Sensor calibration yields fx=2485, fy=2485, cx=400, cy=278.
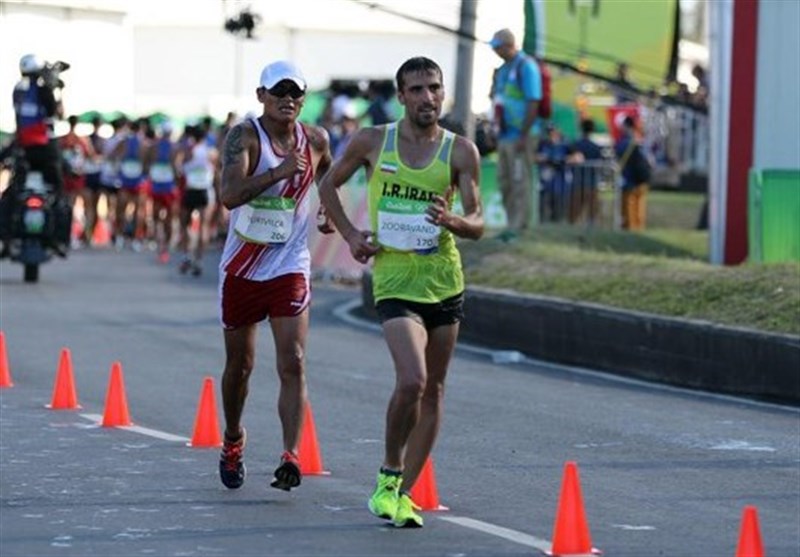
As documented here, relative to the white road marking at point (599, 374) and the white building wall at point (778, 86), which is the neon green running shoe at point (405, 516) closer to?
the white road marking at point (599, 374)

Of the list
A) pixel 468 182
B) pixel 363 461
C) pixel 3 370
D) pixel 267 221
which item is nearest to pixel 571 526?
pixel 468 182

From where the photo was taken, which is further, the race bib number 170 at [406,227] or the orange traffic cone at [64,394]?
the orange traffic cone at [64,394]

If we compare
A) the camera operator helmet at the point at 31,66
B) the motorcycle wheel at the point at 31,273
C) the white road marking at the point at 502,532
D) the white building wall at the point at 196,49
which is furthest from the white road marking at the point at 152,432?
the white building wall at the point at 196,49

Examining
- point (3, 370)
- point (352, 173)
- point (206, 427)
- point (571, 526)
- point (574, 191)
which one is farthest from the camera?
point (574, 191)

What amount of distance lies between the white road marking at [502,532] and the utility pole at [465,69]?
17.8 metres

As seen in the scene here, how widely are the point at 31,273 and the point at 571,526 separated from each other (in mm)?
18139

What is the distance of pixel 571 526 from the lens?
9398 millimetres

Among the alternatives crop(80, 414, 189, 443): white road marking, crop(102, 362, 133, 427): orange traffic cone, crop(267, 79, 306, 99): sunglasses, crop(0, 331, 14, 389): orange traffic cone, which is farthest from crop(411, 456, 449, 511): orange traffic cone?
crop(0, 331, 14, 389): orange traffic cone

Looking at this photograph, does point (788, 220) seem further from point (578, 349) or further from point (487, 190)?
point (487, 190)

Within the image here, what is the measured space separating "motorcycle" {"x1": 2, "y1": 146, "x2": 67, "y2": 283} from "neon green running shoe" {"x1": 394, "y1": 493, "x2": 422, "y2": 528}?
1605 cm

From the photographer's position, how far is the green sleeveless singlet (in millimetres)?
10391

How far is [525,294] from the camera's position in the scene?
20531mm

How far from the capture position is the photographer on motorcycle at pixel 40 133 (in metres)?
25.5

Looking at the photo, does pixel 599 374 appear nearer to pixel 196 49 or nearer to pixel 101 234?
pixel 101 234
